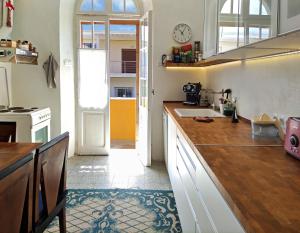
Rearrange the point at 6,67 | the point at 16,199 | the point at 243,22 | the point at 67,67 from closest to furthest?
the point at 16,199 → the point at 243,22 → the point at 6,67 → the point at 67,67

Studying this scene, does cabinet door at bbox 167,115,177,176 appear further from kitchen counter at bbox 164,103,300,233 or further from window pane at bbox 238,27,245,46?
window pane at bbox 238,27,245,46

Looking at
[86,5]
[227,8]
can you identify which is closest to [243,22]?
[227,8]

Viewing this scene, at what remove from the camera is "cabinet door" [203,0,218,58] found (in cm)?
263

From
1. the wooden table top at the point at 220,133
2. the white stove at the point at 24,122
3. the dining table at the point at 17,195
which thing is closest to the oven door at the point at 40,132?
the white stove at the point at 24,122

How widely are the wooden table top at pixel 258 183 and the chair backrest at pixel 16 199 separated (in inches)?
32.2

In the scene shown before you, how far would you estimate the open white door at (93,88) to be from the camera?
486 cm

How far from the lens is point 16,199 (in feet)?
4.45

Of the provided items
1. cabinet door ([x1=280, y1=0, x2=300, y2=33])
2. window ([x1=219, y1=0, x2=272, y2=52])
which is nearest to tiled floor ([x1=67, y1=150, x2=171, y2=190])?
window ([x1=219, y1=0, x2=272, y2=52])

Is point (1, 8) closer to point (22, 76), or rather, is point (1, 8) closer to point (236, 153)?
point (22, 76)

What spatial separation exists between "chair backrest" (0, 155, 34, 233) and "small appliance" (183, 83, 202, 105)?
290 centimetres

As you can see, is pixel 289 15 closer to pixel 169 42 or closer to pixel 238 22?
pixel 238 22

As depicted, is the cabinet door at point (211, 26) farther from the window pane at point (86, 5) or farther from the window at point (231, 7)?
the window pane at point (86, 5)

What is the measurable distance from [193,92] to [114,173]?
1511 millimetres

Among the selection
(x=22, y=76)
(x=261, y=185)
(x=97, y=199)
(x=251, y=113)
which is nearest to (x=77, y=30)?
(x=22, y=76)
